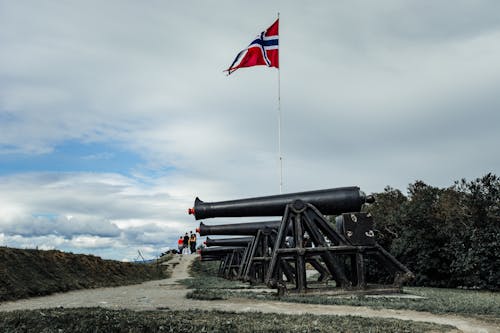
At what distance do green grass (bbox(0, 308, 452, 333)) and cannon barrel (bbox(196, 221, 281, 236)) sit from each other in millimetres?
12195

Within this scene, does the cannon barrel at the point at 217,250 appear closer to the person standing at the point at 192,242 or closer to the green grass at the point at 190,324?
the person standing at the point at 192,242

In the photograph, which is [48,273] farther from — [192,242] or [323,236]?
[192,242]

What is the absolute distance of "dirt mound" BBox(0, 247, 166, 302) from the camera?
13.3 m

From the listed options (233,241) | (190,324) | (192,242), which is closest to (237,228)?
(233,241)

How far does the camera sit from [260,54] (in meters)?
20.0

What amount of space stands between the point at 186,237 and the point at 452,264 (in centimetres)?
→ 3271

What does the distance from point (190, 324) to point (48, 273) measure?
1205 cm

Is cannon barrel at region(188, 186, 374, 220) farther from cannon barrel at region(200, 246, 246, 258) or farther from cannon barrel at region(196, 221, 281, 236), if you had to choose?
cannon barrel at region(200, 246, 246, 258)

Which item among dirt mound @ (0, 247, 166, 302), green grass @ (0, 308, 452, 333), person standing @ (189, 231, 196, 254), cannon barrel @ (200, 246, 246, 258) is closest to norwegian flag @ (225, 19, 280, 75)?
dirt mound @ (0, 247, 166, 302)

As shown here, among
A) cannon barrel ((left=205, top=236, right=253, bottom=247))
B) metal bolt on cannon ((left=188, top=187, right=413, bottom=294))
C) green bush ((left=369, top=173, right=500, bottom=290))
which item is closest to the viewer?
metal bolt on cannon ((left=188, top=187, right=413, bottom=294))

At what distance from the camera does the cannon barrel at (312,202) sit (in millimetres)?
12562

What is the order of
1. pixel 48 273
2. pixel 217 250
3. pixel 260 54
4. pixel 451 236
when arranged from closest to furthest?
pixel 48 273 < pixel 451 236 < pixel 260 54 < pixel 217 250

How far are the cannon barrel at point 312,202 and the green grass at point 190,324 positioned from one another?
5.79 m

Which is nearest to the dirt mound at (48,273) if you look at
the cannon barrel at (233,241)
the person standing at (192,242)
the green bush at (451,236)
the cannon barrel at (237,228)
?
the cannon barrel at (237,228)
